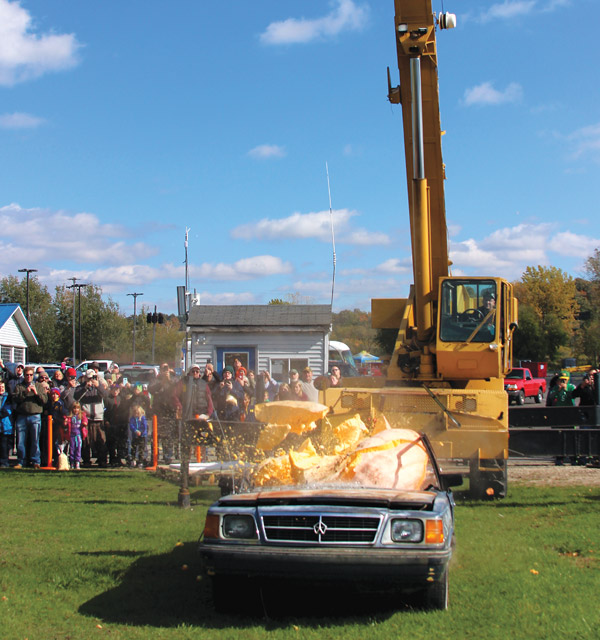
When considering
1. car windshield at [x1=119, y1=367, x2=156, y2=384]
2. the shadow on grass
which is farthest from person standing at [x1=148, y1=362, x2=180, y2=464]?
car windshield at [x1=119, y1=367, x2=156, y2=384]

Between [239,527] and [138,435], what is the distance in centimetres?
1071

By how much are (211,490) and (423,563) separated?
673cm

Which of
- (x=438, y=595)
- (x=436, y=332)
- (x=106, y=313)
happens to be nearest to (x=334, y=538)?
(x=438, y=595)

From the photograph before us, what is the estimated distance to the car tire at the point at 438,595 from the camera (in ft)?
16.7

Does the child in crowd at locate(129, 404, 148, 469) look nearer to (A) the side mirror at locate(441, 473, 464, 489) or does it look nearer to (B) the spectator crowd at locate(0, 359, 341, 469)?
(B) the spectator crowd at locate(0, 359, 341, 469)

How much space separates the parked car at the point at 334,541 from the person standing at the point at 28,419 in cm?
1065

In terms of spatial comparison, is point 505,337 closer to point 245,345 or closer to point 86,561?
point 86,561

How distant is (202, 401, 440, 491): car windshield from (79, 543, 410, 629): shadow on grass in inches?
32.3

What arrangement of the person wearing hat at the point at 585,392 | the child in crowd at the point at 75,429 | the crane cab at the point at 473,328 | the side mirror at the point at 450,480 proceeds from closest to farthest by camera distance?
the side mirror at the point at 450,480
the crane cab at the point at 473,328
the person wearing hat at the point at 585,392
the child in crowd at the point at 75,429

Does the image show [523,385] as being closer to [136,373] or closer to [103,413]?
[136,373]

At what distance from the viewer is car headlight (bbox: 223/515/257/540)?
5004mm

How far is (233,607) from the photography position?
529cm

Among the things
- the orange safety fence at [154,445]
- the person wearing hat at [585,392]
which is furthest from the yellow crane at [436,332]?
the orange safety fence at [154,445]

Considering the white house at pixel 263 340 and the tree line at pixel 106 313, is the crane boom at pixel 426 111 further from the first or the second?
the tree line at pixel 106 313
